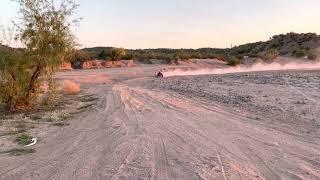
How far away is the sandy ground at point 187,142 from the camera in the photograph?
414 inches

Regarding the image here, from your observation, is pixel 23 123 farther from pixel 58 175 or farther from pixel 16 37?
pixel 58 175

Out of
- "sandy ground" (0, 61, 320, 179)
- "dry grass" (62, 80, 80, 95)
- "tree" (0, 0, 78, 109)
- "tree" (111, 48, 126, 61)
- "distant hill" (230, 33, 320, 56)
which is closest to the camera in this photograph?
"sandy ground" (0, 61, 320, 179)

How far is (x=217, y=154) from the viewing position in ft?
38.4

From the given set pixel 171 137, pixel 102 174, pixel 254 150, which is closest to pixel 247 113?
pixel 171 137

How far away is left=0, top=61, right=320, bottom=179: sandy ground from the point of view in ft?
34.5

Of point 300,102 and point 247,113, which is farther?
point 300,102

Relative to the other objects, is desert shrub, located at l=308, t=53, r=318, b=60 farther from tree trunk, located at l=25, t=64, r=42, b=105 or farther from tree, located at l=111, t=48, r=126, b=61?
tree trunk, located at l=25, t=64, r=42, b=105

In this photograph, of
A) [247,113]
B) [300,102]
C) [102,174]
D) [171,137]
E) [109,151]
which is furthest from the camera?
[300,102]

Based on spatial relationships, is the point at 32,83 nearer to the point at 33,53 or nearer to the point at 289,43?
the point at 33,53

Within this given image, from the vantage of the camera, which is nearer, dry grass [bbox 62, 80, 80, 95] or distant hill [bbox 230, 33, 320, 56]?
dry grass [bbox 62, 80, 80, 95]

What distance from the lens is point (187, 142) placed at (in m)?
13.1

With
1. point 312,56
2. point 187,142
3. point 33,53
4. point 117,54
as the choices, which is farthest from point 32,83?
point 312,56

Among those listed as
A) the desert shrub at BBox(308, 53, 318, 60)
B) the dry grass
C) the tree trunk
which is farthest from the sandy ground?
the desert shrub at BBox(308, 53, 318, 60)

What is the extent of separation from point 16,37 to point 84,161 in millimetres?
11443
